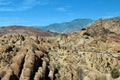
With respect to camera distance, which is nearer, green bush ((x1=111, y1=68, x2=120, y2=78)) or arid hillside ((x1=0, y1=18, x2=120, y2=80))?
green bush ((x1=111, y1=68, x2=120, y2=78))

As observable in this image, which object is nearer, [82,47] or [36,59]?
[36,59]

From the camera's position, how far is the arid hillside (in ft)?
234

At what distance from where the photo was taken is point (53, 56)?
85.3 metres

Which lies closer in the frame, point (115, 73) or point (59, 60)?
point (115, 73)

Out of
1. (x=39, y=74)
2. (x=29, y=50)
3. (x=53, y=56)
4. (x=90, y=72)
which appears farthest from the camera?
(x=53, y=56)

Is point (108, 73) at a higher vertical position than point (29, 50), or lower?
lower

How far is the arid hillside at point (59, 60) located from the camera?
71.4 meters

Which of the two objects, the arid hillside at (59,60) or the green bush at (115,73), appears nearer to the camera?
the green bush at (115,73)

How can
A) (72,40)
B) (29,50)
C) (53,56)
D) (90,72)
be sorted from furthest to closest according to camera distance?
(72,40), (53,56), (29,50), (90,72)

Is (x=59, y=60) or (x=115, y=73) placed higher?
(x=59, y=60)

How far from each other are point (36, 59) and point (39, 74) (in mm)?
5100

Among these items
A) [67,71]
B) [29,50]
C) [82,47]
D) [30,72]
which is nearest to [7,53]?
[29,50]

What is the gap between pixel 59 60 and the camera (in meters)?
83.2

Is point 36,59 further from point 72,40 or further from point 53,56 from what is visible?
point 72,40
